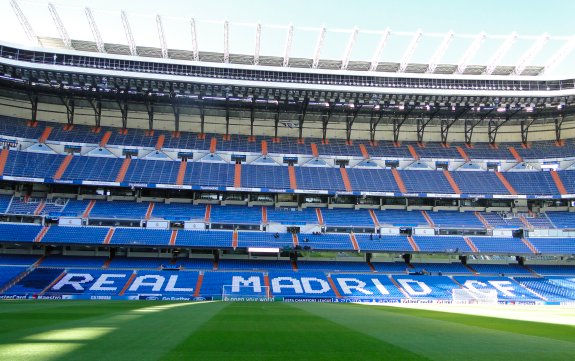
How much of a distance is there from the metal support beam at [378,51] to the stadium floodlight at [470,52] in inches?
405

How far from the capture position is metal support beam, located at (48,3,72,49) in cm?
4181

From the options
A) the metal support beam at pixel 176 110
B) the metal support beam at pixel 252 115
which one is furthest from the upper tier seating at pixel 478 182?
the metal support beam at pixel 176 110

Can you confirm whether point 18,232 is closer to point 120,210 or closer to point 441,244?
point 120,210

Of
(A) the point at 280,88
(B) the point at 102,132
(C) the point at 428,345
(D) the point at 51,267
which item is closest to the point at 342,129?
(A) the point at 280,88

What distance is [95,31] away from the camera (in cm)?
4556

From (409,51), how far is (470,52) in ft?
24.7

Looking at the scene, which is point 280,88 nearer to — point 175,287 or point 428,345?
point 175,287

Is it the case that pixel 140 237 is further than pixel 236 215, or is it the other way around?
pixel 236 215

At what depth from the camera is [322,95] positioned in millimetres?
51469

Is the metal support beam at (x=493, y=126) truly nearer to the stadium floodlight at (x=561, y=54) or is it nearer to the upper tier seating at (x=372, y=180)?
the stadium floodlight at (x=561, y=54)

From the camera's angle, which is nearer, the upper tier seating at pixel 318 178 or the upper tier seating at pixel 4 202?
the upper tier seating at pixel 4 202

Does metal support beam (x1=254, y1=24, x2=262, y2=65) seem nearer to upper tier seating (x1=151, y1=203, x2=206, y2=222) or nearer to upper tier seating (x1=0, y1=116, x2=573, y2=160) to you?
upper tier seating (x1=0, y1=116, x2=573, y2=160)

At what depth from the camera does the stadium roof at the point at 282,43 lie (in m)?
44.6

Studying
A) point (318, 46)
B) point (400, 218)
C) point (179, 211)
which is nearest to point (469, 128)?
point (400, 218)
